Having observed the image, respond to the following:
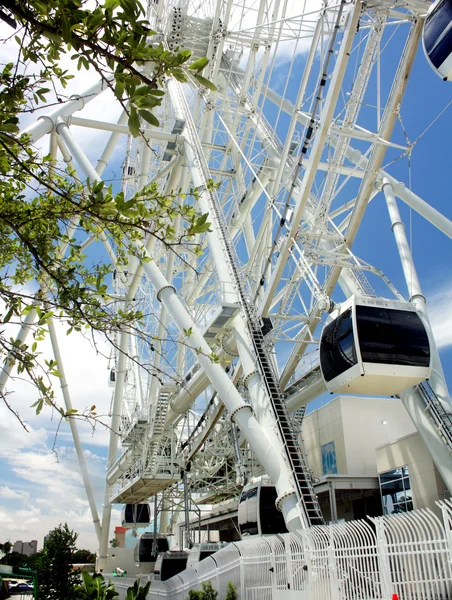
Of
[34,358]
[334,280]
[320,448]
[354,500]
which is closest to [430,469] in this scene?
[334,280]

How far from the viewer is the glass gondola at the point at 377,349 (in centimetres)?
1459

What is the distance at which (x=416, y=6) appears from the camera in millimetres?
14930

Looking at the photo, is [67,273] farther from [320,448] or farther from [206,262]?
[320,448]

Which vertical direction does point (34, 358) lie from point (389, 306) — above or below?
below

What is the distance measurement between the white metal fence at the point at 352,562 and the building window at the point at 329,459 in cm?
1854

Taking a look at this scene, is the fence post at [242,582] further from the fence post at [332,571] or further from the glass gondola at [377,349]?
the glass gondola at [377,349]

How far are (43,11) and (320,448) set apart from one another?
107 feet

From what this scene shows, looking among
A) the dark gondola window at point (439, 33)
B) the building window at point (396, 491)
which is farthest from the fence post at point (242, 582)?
the dark gondola window at point (439, 33)

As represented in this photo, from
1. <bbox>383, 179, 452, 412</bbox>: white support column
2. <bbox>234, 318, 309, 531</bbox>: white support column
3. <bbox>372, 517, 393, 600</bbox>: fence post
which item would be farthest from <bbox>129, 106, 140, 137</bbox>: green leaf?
<bbox>383, 179, 452, 412</bbox>: white support column

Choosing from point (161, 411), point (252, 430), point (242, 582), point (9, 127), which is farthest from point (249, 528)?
point (9, 127)

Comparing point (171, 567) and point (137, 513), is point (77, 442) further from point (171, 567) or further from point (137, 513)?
point (137, 513)

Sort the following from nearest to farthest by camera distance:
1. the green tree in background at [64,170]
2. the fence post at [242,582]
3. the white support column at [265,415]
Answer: the green tree in background at [64,170] → the fence post at [242,582] → the white support column at [265,415]

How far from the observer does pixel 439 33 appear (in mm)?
12570

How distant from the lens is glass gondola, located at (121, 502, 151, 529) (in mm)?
38625
